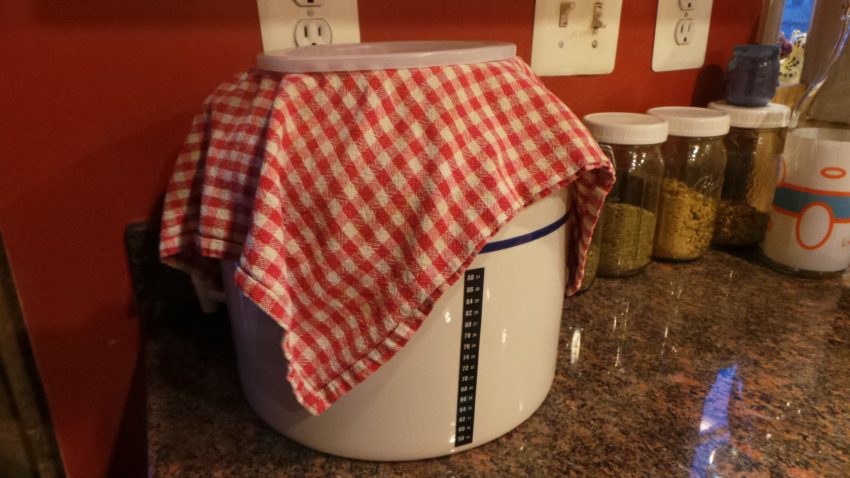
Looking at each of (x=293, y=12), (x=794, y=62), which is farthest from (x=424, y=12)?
(x=794, y=62)

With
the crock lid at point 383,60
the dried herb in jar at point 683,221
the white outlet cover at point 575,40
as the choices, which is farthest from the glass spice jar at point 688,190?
the crock lid at point 383,60

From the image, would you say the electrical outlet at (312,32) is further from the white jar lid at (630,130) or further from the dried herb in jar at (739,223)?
the dried herb in jar at (739,223)

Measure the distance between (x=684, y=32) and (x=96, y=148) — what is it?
0.74 metres

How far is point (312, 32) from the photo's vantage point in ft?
1.76

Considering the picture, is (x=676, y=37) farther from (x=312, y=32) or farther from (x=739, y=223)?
(x=312, y=32)

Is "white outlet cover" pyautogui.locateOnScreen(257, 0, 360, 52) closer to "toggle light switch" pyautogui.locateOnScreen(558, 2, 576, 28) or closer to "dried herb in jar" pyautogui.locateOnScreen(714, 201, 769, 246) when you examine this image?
"toggle light switch" pyautogui.locateOnScreen(558, 2, 576, 28)

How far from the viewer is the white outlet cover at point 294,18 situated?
0.52 m

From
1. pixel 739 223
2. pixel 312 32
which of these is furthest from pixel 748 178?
pixel 312 32

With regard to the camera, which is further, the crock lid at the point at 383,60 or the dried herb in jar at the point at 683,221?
the dried herb in jar at the point at 683,221

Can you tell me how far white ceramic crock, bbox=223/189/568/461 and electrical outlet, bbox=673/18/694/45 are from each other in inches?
21.6

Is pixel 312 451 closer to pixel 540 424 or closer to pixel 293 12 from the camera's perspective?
pixel 540 424

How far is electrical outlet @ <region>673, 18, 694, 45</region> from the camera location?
0.80 metres

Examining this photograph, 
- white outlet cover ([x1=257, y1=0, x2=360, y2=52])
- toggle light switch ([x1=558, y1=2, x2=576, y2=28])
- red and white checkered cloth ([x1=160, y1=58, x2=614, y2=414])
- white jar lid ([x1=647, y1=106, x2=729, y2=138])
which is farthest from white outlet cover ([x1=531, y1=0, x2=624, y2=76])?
red and white checkered cloth ([x1=160, y1=58, x2=614, y2=414])

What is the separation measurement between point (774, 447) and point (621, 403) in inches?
4.4
